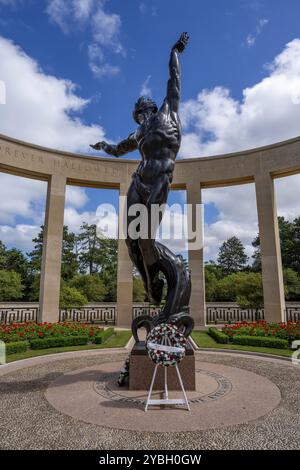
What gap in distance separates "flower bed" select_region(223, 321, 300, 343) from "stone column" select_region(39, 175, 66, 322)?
8.77m

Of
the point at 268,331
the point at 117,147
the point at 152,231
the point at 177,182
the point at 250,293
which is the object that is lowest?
the point at 268,331

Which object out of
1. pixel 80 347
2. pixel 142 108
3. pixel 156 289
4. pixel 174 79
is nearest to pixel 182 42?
pixel 174 79

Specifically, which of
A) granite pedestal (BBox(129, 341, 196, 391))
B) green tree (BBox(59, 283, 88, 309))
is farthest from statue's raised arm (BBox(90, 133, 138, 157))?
green tree (BBox(59, 283, 88, 309))

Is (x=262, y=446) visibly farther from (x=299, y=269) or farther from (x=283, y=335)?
(x=299, y=269)

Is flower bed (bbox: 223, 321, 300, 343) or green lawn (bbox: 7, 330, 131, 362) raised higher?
flower bed (bbox: 223, 321, 300, 343)

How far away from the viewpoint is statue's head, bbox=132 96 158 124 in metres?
6.98

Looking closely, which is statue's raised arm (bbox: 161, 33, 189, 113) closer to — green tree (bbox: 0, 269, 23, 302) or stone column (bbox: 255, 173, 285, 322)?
stone column (bbox: 255, 173, 285, 322)

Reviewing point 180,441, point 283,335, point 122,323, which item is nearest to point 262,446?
point 180,441

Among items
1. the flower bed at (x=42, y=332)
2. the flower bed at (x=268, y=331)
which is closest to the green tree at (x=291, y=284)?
the flower bed at (x=268, y=331)

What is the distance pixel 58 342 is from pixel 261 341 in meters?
7.33

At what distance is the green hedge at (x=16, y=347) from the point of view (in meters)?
9.72

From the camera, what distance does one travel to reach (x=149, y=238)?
20.8ft

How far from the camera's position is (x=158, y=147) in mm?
6430

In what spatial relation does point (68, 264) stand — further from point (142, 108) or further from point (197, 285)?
point (142, 108)
